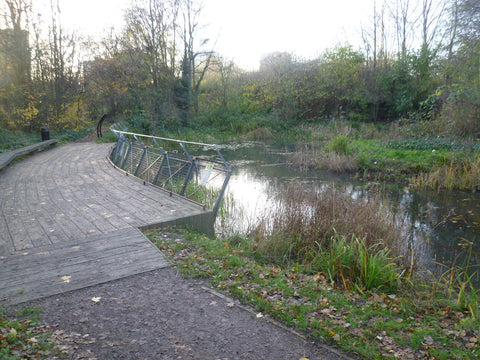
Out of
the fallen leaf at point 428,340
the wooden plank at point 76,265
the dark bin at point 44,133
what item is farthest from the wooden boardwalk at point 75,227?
the dark bin at point 44,133

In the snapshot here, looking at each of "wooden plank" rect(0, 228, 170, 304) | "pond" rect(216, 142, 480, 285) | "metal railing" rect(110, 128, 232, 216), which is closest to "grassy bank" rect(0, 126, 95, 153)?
"metal railing" rect(110, 128, 232, 216)

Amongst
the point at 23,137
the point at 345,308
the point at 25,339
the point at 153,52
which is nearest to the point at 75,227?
the point at 25,339

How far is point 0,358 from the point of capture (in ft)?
8.67

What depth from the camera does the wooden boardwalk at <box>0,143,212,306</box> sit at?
4199 mm

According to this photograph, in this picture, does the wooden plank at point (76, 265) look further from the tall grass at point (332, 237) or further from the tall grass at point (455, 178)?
the tall grass at point (455, 178)

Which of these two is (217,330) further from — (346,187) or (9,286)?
(346,187)

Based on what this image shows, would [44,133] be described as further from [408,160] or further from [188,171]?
[408,160]

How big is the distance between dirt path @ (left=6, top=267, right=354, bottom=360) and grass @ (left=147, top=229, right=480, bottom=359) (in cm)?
23

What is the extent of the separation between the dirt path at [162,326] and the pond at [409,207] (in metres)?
2.85

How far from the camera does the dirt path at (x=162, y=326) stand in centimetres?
300

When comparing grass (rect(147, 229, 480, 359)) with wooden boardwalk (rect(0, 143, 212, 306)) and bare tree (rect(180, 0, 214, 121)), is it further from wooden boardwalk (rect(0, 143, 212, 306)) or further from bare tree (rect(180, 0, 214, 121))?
bare tree (rect(180, 0, 214, 121))

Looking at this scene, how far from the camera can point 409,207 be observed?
965 cm

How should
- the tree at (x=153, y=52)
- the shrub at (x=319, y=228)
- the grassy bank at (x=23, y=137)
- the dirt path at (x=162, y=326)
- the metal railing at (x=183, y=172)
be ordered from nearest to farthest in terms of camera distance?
1. the dirt path at (x=162, y=326)
2. the shrub at (x=319, y=228)
3. the metal railing at (x=183, y=172)
4. the grassy bank at (x=23, y=137)
5. the tree at (x=153, y=52)

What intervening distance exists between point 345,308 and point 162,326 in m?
1.94
